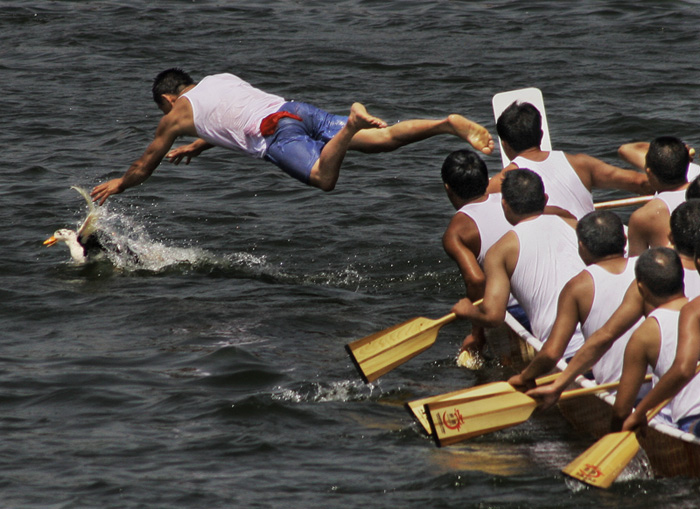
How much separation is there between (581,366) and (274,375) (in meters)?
2.53

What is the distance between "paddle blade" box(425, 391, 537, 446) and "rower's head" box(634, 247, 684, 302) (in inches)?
37.3

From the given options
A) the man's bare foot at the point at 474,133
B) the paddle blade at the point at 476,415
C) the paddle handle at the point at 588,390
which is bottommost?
the paddle blade at the point at 476,415

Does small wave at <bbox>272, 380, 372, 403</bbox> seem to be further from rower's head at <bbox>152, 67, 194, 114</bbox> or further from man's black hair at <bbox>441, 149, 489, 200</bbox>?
rower's head at <bbox>152, 67, 194, 114</bbox>

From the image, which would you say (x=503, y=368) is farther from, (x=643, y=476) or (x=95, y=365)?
(x=95, y=365)

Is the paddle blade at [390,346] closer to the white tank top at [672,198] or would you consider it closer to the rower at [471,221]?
the rower at [471,221]

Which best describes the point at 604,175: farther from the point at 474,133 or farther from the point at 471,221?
the point at 471,221

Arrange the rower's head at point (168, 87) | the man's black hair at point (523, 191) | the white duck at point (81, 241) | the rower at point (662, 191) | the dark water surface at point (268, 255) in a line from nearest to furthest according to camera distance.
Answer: the dark water surface at point (268, 255) → the man's black hair at point (523, 191) → the rower at point (662, 191) → the rower's head at point (168, 87) → the white duck at point (81, 241)

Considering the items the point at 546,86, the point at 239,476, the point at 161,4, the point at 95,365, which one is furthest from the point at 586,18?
the point at 239,476

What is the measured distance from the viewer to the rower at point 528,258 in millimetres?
6152

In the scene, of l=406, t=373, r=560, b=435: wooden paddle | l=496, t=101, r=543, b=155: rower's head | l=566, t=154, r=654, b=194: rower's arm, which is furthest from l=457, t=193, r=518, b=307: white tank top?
l=406, t=373, r=560, b=435: wooden paddle

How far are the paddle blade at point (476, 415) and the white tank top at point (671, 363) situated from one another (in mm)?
725

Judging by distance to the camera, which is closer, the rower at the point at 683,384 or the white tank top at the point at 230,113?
the rower at the point at 683,384

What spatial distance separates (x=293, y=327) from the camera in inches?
330

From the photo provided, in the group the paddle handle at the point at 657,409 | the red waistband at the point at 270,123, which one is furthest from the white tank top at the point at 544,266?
the red waistband at the point at 270,123
